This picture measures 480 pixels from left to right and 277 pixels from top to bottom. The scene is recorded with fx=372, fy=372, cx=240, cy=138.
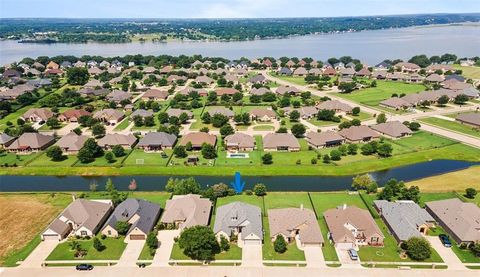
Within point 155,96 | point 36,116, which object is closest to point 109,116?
point 36,116

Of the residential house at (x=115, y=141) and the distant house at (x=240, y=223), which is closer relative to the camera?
the distant house at (x=240, y=223)

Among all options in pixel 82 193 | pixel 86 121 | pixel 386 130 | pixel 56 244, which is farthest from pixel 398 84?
pixel 56 244

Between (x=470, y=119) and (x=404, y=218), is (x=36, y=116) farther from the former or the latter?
(x=470, y=119)

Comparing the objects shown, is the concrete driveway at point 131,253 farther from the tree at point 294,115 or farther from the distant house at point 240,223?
the tree at point 294,115

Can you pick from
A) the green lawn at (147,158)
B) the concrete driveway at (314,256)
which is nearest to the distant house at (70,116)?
the green lawn at (147,158)

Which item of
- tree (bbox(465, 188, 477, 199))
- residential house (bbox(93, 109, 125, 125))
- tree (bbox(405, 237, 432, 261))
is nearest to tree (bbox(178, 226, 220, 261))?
tree (bbox(405, 237, 432, 261))

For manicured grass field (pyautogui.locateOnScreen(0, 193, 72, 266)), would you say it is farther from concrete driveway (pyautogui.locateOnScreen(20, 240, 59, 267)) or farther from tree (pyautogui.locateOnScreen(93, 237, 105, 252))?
tree (pyautogui.locateOnScreen(93, 237, 105, 252))

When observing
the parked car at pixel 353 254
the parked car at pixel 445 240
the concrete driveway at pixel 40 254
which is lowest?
the concrete driveway at pixel 40 254
